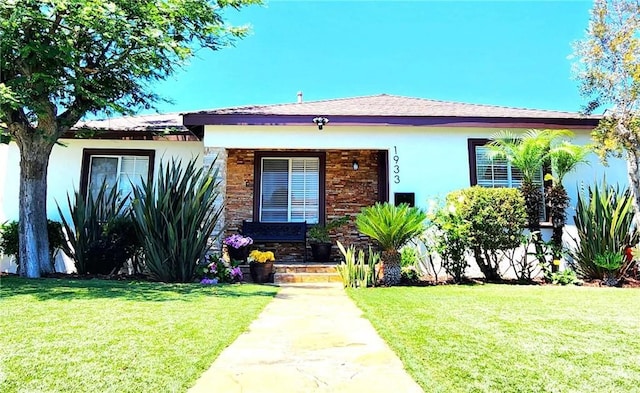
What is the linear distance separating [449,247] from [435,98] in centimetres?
574

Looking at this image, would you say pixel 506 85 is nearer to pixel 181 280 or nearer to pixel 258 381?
pixel 181 280

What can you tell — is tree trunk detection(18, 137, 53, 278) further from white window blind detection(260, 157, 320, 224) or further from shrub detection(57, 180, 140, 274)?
white window blind detection(260, 157, 320, 224)

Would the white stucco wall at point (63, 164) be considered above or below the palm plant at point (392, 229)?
above

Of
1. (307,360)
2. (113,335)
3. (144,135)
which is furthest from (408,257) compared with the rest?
(144,135)

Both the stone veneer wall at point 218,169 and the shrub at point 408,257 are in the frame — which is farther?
the stone veneer wall at point 218,169

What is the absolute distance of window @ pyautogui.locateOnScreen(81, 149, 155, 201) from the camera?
9.63 m

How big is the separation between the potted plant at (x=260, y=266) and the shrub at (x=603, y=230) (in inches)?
242

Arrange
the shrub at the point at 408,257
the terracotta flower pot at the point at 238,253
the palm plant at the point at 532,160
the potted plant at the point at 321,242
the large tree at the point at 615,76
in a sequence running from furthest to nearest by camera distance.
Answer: the potted plant at the point at 321,242 < the terracotta flower pot at the point at 238,253 < the palm plant at the point at 532,160 < the shrub at the point at 408,257 < the large tree at the point at 615,76

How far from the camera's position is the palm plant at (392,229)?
22.9 ft

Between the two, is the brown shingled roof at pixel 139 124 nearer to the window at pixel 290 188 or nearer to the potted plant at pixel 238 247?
the window at pixel 290 188

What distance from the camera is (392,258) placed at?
7215 millimetres

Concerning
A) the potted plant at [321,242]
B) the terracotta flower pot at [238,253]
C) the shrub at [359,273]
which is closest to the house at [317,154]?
the potted plant at [321,242]

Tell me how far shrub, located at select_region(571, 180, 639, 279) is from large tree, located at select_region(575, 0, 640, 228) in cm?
25

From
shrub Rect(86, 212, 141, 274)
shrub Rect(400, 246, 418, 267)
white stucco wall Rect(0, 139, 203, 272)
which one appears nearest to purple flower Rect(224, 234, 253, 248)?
shrub Rect(86, 212, 141, 274)
